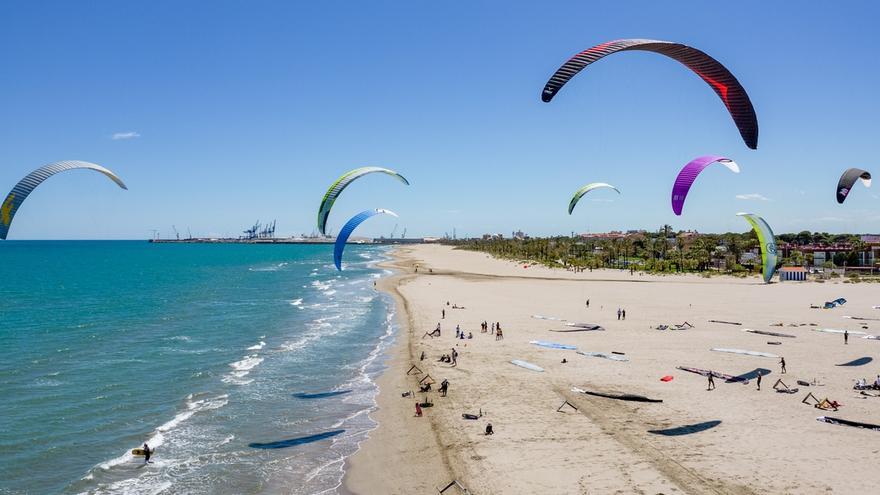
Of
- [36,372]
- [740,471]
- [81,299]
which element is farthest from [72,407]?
[81,299]

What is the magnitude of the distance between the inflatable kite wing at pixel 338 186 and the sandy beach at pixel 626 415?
581cm

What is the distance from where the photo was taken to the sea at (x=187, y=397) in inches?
481

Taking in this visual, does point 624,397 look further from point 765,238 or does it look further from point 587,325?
point 587,325

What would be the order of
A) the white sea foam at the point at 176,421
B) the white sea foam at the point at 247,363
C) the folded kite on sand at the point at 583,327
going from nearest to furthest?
1. the white sea foam at the point at 176,421
2. the white sea foam at the point at 247,363
3. the folded kite on sand at the point at 583,327

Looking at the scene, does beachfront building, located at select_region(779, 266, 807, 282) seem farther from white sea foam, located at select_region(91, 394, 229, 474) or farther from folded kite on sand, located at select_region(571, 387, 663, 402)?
white sea foam, located at select_region(91, 394, 229, 474)

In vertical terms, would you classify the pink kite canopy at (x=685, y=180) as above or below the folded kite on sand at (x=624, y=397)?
above

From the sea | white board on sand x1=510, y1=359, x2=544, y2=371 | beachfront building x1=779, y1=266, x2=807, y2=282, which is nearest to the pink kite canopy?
white board on sand x1=510, y1=359, x2=544, y2=371

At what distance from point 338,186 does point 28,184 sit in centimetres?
803

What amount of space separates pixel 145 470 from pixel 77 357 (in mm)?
14305

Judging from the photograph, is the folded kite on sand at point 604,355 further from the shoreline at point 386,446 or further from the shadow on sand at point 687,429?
the shadow on sand at point 687,429

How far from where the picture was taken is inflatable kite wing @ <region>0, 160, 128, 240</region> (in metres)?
13.5

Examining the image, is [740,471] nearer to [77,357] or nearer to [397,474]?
[397,474]

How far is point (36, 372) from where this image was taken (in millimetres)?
21266

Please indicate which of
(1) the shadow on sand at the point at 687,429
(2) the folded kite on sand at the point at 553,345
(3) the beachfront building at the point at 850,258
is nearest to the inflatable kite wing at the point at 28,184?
(1) the shadow on sand at the point at 687,429
